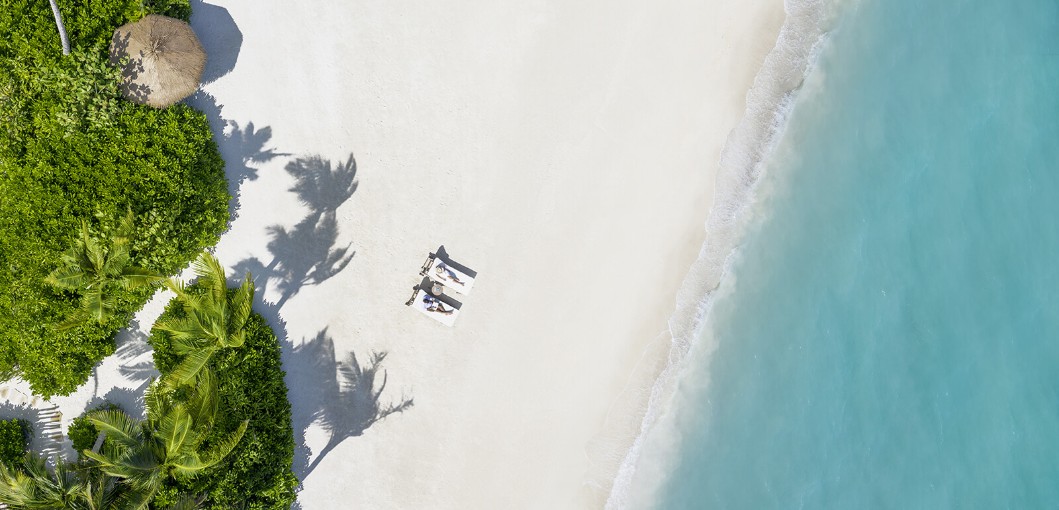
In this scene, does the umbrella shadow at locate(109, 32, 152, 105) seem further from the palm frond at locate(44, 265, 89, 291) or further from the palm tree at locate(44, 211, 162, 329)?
the palm frond at locate(44, 265, 89, 291)

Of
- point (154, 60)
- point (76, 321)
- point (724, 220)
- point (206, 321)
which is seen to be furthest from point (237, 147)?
point (724, 220)

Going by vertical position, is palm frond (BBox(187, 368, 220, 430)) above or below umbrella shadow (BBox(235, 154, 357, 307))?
below

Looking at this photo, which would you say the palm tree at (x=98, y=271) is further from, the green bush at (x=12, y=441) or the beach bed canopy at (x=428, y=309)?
the beach bed canopy at (x=428, y=309)

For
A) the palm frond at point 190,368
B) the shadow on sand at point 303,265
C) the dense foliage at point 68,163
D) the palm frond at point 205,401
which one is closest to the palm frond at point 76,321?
the dense foliage at point 68,163

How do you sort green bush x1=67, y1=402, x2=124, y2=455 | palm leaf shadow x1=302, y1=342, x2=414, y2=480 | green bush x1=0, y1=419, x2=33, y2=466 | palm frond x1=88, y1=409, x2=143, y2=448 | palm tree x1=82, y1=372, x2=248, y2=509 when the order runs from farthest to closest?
palm leaf shadow x1=302, y1=342, x2=414, y2=480, green bush x1=67, y1=402, x2=124, y2=455, green bush x1=0, y1=419, x2=33, y2=466, palm frond x1=88, y1=409, x2=143, y2=448, palm tree x1=82, y1=372, x2=248, y2=509

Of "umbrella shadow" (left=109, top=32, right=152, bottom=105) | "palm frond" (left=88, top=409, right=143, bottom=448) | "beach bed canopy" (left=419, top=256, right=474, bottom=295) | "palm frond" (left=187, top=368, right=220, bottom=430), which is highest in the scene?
"umbrella shadow" (left=109, top=32, right=152, bottom=105)

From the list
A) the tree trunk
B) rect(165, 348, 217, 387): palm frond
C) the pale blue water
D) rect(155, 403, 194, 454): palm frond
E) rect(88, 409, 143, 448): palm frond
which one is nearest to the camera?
rect(155, 403, 194, 454): palm frond

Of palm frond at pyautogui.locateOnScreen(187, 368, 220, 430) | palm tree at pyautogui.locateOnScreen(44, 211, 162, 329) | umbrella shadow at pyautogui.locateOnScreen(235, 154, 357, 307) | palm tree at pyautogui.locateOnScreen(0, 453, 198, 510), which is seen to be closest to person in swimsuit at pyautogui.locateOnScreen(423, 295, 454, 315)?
umbrella shadow at pyautogui.locateOnScreen(235, 154, 357, 307)

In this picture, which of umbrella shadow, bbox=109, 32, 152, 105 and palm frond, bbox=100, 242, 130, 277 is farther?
umbrella shadow, bbox=109, 32, 152, 105
